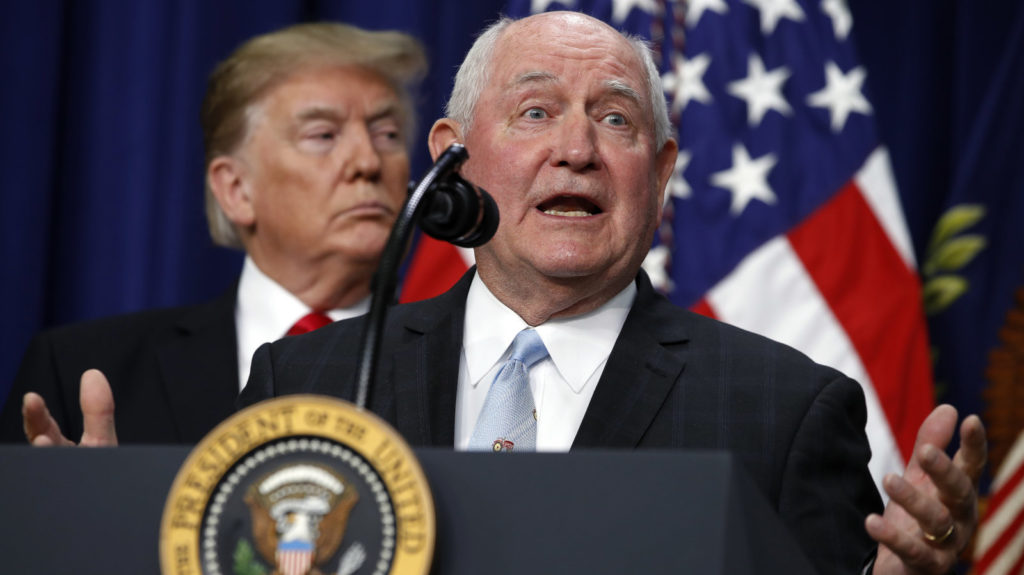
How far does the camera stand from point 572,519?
1021mm

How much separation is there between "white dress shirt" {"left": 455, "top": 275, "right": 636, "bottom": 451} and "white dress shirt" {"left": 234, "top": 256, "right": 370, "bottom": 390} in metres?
1.06

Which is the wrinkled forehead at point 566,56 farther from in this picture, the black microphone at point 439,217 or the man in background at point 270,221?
the man in background at point 270,221

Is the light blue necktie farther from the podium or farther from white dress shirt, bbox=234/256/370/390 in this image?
white dress shirt, bbox=234/256/370/390

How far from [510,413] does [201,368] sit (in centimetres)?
125

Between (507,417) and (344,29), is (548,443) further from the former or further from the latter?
(344,29)

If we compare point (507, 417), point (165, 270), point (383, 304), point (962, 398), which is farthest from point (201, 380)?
point (962, 398)


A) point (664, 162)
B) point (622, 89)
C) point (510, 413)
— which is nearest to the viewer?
point (510, 413)

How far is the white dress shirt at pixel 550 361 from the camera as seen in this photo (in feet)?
5.68

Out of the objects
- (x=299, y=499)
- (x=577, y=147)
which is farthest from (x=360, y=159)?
(x=299, y=499)

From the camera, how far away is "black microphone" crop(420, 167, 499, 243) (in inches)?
49.0

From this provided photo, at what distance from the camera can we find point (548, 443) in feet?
5.58

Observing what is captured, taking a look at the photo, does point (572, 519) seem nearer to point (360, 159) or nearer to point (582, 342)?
point (582, 342)

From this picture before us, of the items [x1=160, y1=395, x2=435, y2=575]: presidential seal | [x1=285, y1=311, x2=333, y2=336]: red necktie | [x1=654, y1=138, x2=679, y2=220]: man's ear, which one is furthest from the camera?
[x1=285, y1=311, x2=333, y2=336]: red necktie

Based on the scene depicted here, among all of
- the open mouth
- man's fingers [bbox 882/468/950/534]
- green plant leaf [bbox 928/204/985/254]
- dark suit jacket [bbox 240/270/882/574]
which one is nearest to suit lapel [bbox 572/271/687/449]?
dark suit jacket [bbox 240/270/882/574]
